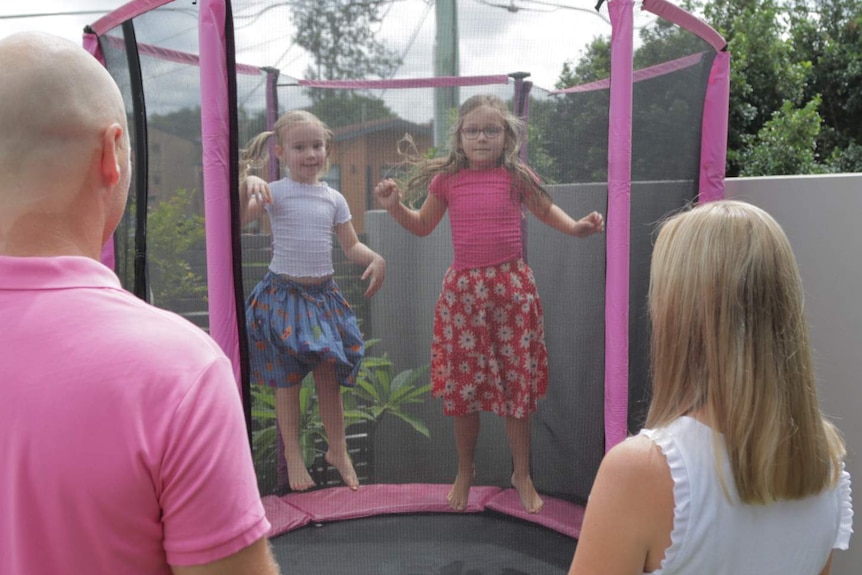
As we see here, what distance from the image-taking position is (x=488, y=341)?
2721mm

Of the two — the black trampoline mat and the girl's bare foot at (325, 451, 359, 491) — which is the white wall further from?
the girl's bare foot at (325, 451, 359, 491)

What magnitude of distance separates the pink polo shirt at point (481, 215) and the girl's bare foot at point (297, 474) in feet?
2.93

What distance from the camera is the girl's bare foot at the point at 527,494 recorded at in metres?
2.82

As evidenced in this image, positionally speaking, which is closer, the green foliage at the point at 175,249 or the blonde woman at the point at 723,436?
the blonde woman at the point at 723,436

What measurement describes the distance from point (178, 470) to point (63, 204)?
343 mm

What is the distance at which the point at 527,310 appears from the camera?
2.73 meters

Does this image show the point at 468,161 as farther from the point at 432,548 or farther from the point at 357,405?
the point at 432,548

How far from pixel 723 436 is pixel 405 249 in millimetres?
1769

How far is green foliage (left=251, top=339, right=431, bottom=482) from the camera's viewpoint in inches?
108

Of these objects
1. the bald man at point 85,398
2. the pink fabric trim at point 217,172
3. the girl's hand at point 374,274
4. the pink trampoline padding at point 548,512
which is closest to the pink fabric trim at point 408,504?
the pink trampoline padding at point 548,512

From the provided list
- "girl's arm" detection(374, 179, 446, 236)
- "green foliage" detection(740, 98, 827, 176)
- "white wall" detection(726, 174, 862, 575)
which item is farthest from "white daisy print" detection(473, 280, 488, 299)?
"green foliage" detection(740, 98, 827, 176)

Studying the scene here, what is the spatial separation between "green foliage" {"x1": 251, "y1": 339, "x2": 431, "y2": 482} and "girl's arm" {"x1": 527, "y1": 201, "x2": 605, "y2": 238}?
67 centimetres

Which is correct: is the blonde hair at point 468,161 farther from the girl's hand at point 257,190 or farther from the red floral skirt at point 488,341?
the girl's hand at point 257,190

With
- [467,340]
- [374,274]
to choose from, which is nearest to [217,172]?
[374,274]
